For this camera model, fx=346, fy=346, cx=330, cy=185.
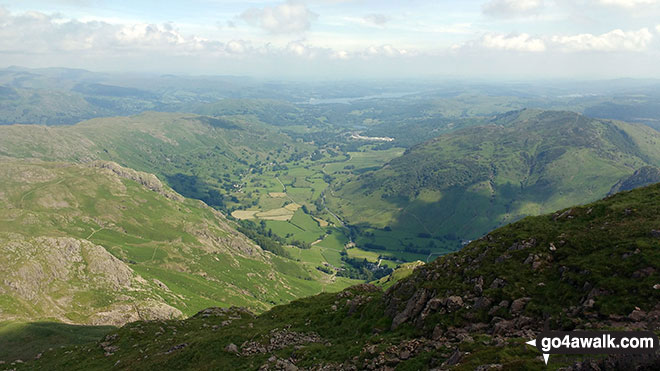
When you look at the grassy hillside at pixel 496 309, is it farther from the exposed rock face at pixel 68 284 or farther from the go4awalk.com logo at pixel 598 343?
the exposed rock face at pixel 68 284

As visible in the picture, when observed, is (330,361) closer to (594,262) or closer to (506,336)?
(506,336)

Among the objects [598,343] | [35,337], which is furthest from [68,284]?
[598,343]

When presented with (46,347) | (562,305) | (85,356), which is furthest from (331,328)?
(46,347)

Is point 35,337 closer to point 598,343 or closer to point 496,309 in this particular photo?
point 496,309

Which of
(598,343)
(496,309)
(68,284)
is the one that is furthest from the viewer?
(68,284)

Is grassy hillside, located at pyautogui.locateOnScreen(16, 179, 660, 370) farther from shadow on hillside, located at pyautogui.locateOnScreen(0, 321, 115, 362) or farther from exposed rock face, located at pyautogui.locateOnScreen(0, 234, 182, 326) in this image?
exposed rock face, located at pyautogui.locateOnScreen(0, 234, 182, 326)

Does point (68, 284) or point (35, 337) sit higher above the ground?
point (35, 337)

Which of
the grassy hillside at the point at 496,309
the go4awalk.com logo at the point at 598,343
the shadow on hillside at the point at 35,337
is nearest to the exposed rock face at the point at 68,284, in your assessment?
the shadow on hillside at the point at 35,337
